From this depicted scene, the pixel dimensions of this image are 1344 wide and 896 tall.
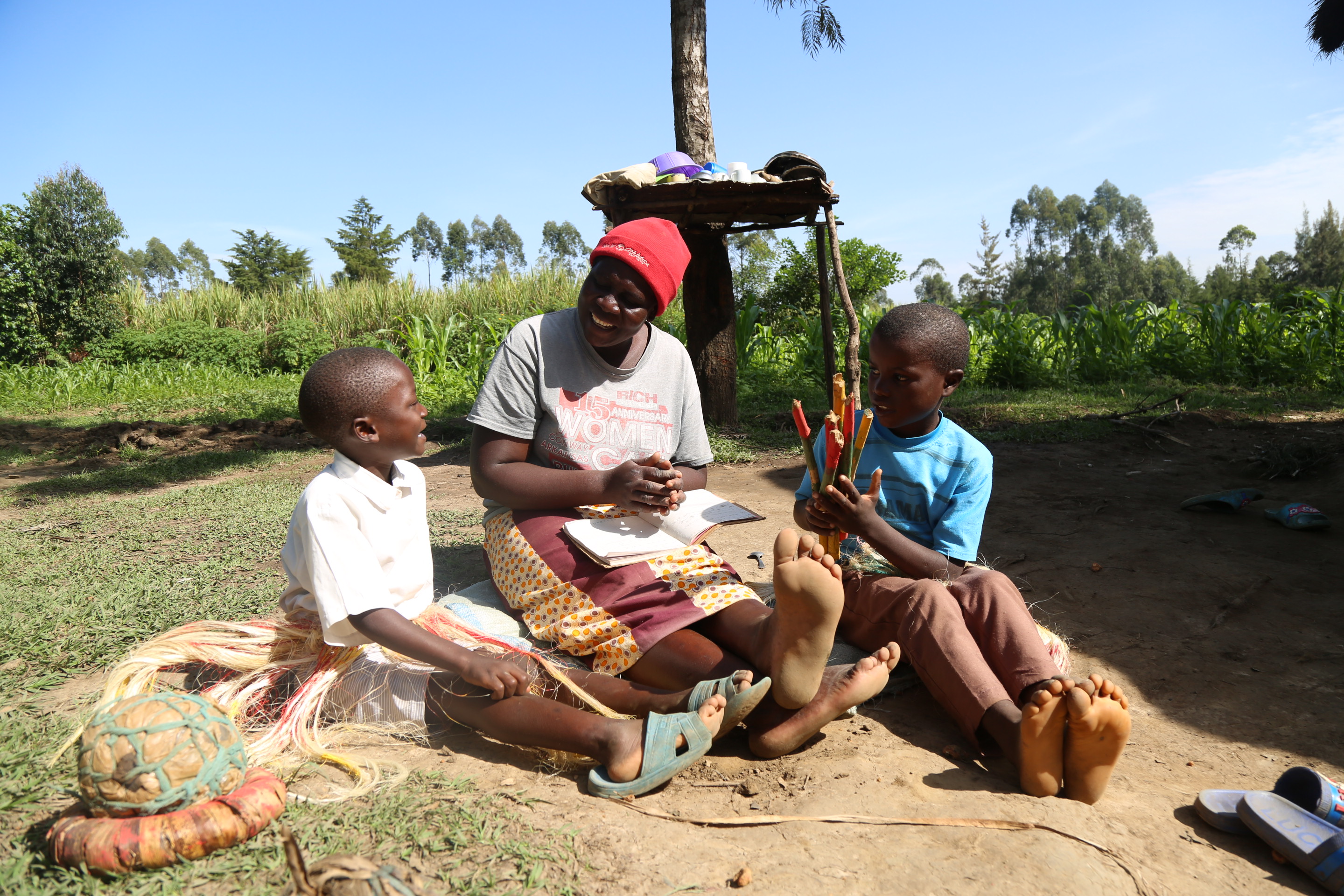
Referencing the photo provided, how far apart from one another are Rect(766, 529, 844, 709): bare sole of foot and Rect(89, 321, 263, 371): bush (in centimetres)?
1412

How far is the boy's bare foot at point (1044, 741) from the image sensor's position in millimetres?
1731

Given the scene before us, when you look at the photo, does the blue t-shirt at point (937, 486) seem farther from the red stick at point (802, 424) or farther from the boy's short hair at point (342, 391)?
the boy's short hair at point (342, 391)

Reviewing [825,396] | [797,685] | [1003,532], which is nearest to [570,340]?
[797,685]

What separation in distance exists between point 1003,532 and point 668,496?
2.63 m

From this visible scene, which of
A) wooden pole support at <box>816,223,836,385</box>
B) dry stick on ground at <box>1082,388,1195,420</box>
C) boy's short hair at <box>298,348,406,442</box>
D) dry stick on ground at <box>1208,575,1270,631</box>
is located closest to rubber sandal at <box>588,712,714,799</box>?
boy's short hair at <box>298,348,406,442</box>

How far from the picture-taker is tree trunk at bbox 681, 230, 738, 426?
23.6 feet

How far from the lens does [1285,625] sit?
299cm

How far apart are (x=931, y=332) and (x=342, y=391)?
5.50 ft

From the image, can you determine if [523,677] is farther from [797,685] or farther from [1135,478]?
[1135,478]

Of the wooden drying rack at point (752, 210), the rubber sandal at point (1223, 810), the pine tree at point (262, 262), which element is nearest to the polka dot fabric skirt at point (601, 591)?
the rubber sandal at point (1223, 810)

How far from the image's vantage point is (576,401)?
252 cm

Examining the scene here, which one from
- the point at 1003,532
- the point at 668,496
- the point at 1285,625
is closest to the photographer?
the point at 668,496

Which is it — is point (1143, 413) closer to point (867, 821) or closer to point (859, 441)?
point (859, 441)

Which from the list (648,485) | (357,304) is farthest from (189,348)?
(648,485)
